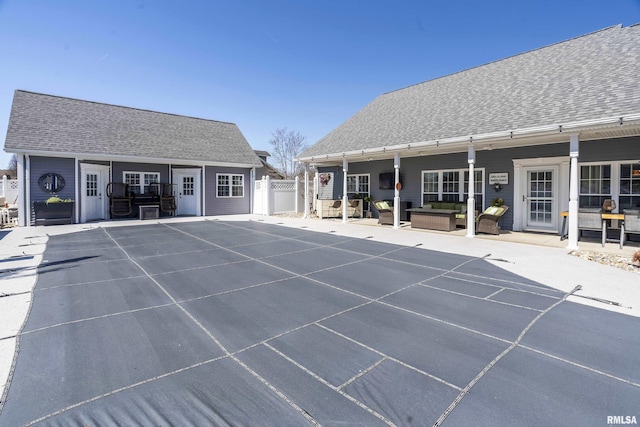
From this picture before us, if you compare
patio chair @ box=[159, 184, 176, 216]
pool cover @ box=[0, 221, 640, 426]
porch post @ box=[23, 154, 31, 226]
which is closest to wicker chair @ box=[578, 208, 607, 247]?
pool cover @ box=[0, 221, 640, 426]

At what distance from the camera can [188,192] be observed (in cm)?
1550

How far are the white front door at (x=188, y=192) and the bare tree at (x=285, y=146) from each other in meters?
21.7

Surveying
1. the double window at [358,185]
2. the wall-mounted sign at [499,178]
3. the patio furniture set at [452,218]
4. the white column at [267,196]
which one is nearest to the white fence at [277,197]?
the white column at [267,196]

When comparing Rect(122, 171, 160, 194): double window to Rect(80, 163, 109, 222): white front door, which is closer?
Rect(80, 163, 109, 222): white front door

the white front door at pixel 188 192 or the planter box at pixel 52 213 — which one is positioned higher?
the white front door at pixel 188 192

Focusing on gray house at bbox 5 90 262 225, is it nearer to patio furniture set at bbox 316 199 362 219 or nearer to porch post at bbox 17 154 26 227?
porch post at bbox 17 154 26 227

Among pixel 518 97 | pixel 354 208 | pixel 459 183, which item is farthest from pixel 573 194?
pixel 354 208

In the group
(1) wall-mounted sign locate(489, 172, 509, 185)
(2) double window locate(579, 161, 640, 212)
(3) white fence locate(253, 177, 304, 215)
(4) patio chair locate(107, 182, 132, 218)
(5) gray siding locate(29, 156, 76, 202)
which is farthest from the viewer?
(3) white fence locate(253, 177, 304, 215)

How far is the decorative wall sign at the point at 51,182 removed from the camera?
11.5m

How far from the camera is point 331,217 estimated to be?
46.8 ft

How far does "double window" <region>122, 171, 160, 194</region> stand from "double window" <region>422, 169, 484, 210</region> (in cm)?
1163

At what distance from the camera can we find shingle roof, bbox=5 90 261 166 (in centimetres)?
1169

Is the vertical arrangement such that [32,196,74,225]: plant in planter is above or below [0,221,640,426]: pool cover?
above

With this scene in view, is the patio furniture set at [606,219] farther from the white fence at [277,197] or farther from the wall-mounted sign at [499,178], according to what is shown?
the white fence at [277,197]
